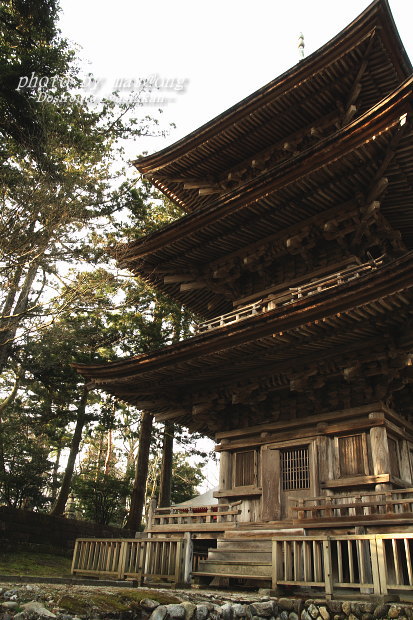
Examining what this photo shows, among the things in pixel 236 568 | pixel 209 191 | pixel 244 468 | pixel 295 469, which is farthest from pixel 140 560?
pixel 209 191

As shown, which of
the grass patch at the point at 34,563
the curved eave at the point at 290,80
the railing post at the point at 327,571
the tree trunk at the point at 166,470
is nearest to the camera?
the railing post at the point at 327,571

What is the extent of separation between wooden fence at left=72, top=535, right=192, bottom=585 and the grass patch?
2.25 metres

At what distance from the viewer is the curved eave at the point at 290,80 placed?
438 inches

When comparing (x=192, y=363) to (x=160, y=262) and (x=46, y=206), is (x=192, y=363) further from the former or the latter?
(x=46, y=206)

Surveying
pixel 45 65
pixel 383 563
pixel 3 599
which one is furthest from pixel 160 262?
pixel 3 599

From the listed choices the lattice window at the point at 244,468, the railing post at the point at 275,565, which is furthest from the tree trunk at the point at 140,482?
the railing post at the point at 275,565

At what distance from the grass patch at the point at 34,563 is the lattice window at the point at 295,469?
646 cm

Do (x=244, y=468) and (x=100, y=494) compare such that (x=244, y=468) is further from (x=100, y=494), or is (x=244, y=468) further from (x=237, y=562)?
(x=100, y=494)

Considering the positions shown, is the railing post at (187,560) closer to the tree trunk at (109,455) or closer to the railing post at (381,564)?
the railing post at (381,564)

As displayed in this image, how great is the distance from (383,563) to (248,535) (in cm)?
377

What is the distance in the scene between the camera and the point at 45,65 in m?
16.4

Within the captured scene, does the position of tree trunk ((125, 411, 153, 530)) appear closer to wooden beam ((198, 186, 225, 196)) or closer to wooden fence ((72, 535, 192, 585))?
wooden fence ((72, 535, 192, 585))

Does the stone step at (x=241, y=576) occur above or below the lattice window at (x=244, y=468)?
below

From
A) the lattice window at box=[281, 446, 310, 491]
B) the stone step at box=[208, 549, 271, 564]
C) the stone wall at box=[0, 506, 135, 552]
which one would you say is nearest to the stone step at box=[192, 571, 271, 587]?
the stone step at box=[208, 549, 271, 564]
